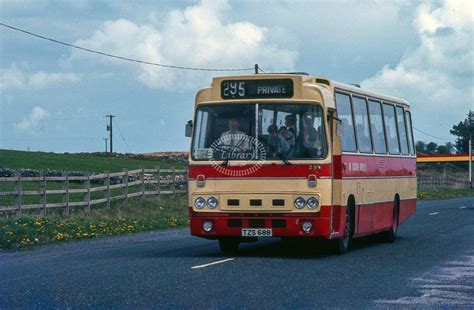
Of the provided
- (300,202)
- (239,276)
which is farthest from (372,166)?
(239,276)

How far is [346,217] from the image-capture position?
59.2 feet

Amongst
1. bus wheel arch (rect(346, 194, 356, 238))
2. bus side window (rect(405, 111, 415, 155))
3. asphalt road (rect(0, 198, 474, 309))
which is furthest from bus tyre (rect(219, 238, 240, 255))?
bus side window (rect(405, 111, 415, 155))

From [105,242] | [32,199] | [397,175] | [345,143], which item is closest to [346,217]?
[345,143]

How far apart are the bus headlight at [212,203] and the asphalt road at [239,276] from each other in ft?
2.76

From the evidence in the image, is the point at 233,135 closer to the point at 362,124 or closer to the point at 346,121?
the point at 346,121

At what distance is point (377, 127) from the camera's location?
20547 mm

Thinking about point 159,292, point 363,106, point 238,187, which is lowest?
point 159,292

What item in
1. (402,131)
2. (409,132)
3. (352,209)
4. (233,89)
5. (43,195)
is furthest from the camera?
(43,195)

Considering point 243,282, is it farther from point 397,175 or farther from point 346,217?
point 397,175

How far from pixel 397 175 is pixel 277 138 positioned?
6298mm

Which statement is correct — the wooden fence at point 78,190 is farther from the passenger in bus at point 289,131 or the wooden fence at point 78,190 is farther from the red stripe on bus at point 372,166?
the passenger in bus at point 289,131

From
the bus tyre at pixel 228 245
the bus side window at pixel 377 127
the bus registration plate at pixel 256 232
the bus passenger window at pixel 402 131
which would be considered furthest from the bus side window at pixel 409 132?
the bus registration plate at pixel 256 232

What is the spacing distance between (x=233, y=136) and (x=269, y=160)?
74 centimetres

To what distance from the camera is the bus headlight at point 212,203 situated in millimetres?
16891
